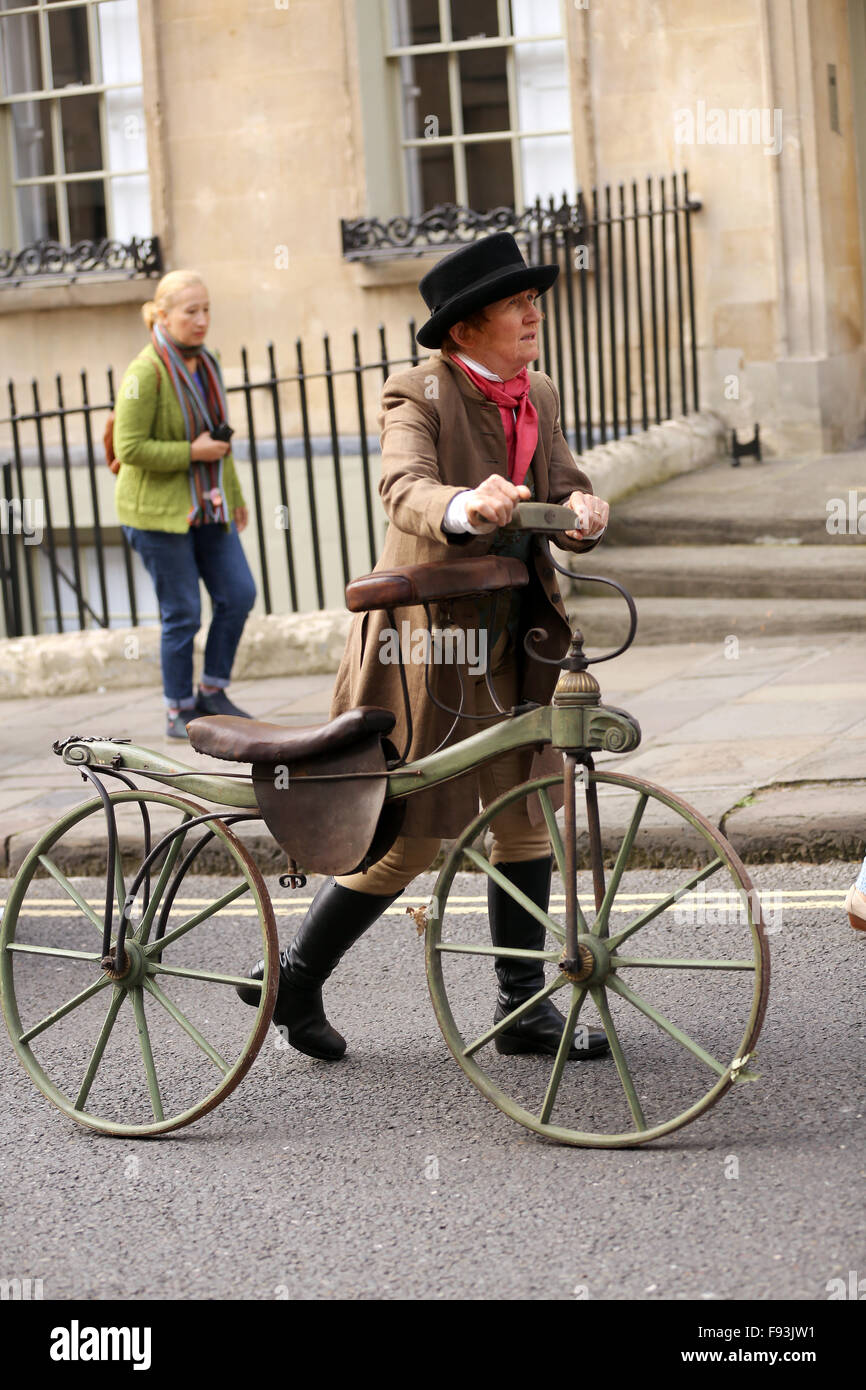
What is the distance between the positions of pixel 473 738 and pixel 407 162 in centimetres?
919

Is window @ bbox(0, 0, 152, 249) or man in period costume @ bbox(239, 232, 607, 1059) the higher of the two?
window @ bbox(0, 0, 152, 249)

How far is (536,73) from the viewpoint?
11812mm

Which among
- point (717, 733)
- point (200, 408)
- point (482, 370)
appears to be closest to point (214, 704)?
point (200, 408)

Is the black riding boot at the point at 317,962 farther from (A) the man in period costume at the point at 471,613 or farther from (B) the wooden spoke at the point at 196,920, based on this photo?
(B) the wooden spoke at the point at 196,920

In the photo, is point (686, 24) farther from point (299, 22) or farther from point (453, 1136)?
point (453, 1136)

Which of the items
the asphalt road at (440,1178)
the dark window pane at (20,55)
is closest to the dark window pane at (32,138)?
the dark window pane at (20,55)

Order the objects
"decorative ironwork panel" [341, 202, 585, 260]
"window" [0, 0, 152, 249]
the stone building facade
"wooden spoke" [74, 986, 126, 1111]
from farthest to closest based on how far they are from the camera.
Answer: "window" [0, 0, 152, 249] < "decorative ironwork panel" [341, 202, 585, 260] < the stone building facade < "wooden spoke" [74, 986, 126, 1111]

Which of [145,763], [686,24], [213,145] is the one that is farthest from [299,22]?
[145,763]

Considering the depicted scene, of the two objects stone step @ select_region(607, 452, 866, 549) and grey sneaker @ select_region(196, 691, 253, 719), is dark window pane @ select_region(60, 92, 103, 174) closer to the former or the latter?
stone step @ select_region(607, 452, 866, 549)

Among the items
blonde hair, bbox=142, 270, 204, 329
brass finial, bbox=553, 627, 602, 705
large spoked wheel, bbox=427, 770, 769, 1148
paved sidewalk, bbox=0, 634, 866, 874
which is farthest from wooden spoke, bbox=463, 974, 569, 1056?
blonde hair, bbox=142, 270, 204, 329

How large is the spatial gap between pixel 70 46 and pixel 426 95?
9.06ft

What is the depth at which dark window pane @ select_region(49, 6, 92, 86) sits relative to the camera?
13.0 metres

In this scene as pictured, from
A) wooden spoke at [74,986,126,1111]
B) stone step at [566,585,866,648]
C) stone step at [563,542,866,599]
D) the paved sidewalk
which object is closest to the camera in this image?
wooden spoke at [74,986,126,1111]

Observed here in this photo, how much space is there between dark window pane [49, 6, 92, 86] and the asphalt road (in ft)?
32.8
